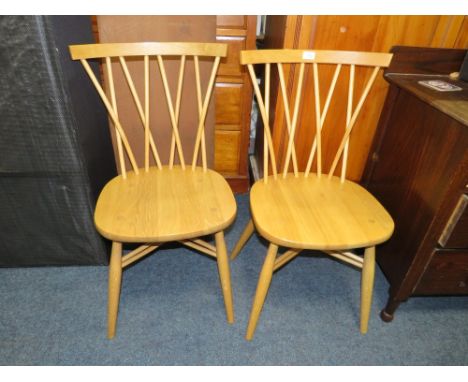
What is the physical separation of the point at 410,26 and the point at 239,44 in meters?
0.65

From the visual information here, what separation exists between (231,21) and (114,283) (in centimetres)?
111

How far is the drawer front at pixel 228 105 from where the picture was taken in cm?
145

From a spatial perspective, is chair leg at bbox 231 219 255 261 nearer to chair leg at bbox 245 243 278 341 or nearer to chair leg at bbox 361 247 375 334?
chair leg at bbox 245 243 278 341

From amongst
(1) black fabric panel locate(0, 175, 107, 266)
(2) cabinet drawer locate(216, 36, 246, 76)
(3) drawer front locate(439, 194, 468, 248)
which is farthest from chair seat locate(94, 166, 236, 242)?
(3) drawer front locate(439, 194, 468, 248)

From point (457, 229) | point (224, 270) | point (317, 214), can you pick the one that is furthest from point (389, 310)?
point (224, 270)

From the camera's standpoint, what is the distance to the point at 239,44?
1339 mm

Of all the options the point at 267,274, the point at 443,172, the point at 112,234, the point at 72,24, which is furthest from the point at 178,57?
the point at 443,172

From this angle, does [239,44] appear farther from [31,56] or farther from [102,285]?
[102,285]

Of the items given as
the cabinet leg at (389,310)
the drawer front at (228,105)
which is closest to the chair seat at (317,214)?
the cabinet leg at (389,310)

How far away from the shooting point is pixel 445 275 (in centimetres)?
107

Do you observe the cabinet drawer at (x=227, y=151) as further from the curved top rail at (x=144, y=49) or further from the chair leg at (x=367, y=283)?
the chair leg at (x=367, y=283)

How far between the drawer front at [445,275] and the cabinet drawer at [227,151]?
39.2 inches

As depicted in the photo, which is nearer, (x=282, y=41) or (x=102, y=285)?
(x=282, y=41)

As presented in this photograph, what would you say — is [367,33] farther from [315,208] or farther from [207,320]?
[207,320]
